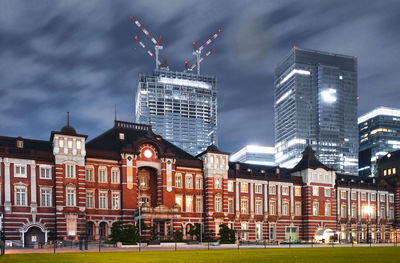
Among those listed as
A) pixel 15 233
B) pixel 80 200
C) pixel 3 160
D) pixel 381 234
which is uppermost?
pixel 3 160

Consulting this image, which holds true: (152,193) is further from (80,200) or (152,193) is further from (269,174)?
(269,174)

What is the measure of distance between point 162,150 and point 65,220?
1859 cm

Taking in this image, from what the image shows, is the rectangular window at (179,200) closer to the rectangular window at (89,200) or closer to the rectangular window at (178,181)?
the rectangular window at (178,181)

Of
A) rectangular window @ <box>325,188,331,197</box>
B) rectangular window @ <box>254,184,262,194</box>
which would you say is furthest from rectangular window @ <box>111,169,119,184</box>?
rectangular window @ <box>325,188,331,197</box>

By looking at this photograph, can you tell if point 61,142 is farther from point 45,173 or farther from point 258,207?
point 258,207

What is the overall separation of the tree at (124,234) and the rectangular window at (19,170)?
49.5 feet

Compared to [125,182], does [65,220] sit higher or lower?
lower

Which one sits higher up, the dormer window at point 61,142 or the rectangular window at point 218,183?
the dormer window at point 61,142

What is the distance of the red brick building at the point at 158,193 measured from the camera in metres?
62.7

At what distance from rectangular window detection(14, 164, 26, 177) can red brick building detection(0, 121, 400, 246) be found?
13cm

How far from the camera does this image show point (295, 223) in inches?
3494

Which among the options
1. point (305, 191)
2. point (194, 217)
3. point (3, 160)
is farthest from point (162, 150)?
point (305, 191)

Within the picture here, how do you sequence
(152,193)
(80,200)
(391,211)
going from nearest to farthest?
(80,200) < (152,193) < (391,211)

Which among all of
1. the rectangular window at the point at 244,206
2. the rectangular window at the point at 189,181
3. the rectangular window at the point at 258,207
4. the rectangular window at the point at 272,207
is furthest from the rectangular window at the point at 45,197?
the rectangular window at the point at 272,207
